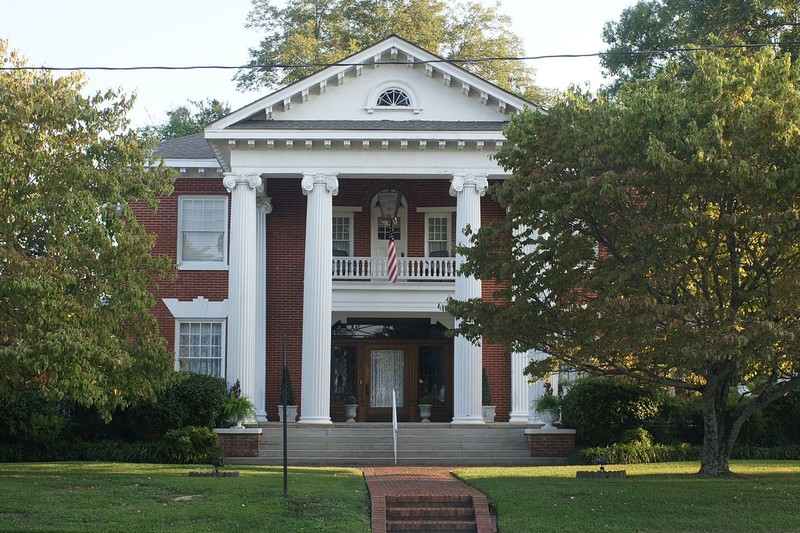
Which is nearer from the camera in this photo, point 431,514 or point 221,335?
point 431,514

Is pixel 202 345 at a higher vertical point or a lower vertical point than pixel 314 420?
higher

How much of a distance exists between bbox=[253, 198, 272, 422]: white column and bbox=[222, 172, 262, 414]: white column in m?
2.16

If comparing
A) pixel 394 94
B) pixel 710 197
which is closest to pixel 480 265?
pixel 710 197

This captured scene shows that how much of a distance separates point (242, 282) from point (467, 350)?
5708 mm

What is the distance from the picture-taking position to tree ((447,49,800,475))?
16.3 m

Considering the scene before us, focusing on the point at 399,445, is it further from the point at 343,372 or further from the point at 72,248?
the point at 72,248

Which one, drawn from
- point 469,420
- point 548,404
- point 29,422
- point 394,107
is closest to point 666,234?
point 548,404

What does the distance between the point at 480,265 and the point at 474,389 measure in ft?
25.4

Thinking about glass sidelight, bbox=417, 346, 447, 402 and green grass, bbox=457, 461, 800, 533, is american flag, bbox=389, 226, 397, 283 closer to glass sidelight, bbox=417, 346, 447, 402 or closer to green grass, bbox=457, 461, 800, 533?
glass sidelight, bbox=417, 346, 447, 402

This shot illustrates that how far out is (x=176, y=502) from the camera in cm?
1589

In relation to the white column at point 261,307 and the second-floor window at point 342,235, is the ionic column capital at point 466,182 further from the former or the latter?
the white column at point 261,307

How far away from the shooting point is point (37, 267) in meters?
16.1

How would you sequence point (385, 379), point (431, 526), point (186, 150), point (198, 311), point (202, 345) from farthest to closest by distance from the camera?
1. point (385, 379)
2. point (186, 150)
3. point (202, 345)
4. point (198, 311)
5. point (431, 526)

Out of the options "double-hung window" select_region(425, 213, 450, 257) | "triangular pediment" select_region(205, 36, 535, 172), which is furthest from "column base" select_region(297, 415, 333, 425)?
"triangular pediment" select_region(205, 36, 535, 172)
